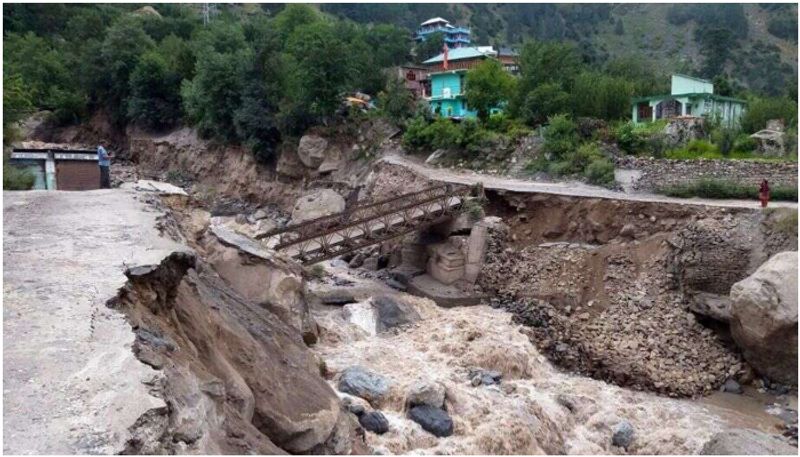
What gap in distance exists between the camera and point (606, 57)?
3051 inches

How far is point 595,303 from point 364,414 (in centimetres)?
920

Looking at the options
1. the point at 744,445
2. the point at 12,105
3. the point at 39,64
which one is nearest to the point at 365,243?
the point at 12,105

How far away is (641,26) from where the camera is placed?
298ft

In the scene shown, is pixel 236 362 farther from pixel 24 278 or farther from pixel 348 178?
pixel 348 178

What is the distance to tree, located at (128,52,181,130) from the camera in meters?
40.4

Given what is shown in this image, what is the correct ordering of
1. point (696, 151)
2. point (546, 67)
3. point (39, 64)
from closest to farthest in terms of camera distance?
point (696, 151) < point (546, 67) < point (39, 64)

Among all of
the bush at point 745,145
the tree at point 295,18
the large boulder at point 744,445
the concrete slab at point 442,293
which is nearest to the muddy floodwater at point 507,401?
the large boulder at point 744,445

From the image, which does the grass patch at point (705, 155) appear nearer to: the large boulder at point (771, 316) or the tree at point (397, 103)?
the large boulder at point (771, 316)

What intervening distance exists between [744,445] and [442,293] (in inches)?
422

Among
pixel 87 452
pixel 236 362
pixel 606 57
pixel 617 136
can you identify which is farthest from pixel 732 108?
pixel 606 57

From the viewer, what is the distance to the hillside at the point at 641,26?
77.2 m

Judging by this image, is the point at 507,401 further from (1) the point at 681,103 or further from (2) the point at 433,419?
(1) the point at 681,103

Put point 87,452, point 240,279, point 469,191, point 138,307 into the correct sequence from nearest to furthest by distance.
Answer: point 87,452
point 138,307
point 240,279
point 469,191

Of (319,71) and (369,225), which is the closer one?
(369,225)
